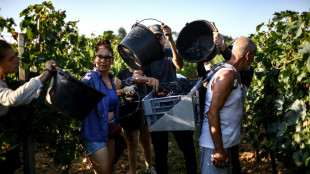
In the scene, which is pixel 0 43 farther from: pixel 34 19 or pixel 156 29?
pixel 156 29

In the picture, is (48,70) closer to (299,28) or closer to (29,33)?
(29,33)

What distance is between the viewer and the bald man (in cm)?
193

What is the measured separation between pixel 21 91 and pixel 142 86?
1.61 meters

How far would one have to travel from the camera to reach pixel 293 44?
2.08 m

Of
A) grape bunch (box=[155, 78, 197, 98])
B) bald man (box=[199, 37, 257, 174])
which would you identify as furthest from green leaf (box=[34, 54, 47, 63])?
bald man (box=[199, 37, 257, 174])

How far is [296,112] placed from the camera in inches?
77.9

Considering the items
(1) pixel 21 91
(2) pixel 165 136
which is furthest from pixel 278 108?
(1) pixel 21 91

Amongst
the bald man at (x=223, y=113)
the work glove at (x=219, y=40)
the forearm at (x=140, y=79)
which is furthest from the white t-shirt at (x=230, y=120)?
the forearm at (x=140, y=79)

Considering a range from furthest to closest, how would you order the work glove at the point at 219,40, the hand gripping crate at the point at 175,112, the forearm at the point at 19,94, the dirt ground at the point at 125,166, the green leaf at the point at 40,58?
1. the dirt ground at the point at 125,166
2. the green leaf at the point at 40,58
3. the work glove at the point at 219,40
4. the hand gripping crate at the point at 175,112
5. the forearm at the point at 19,94

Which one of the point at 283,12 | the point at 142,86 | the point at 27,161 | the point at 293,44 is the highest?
the point at 283,12

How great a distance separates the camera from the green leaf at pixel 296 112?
75.3 inches

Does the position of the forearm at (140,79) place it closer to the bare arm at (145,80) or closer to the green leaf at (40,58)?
the bare arm at (145,80)

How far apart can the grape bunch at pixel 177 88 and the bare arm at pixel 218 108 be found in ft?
2.56

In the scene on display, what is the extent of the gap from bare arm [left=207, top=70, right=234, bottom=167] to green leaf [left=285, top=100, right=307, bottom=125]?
56cm
